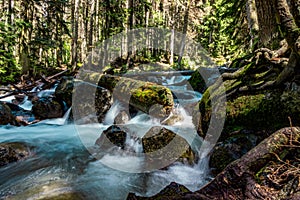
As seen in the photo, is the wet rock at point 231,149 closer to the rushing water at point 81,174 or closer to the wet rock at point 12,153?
the rushing water at point 81,174

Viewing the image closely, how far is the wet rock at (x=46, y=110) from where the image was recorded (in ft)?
28.8

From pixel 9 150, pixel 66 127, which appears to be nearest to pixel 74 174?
pixel 9 150

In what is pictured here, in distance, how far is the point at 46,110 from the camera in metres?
8.85

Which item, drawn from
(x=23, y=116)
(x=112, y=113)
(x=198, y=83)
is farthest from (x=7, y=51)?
(x=198, y=83)

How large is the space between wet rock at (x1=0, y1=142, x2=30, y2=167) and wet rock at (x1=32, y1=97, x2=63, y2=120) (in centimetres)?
328

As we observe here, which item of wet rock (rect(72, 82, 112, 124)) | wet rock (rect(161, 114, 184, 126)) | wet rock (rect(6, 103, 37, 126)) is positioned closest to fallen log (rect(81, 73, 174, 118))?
wet rock (rect(161, 114, 184, 126))

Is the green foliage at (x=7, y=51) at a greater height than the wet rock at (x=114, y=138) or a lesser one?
greater

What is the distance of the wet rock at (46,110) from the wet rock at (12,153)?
3282mm

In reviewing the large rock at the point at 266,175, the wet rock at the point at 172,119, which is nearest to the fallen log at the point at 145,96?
the wet rock at the point at 172,119

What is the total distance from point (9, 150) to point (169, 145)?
11.5 ft

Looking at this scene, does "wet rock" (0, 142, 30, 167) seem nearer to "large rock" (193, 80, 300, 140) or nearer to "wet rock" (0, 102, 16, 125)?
"wet rock" (0, 102, 16, 125)

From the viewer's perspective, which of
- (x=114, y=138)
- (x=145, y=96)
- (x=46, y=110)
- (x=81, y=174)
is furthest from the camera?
(x=46, y=110)

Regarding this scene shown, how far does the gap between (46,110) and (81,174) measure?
517 cm

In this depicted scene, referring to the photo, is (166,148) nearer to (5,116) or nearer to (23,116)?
(5,116)
